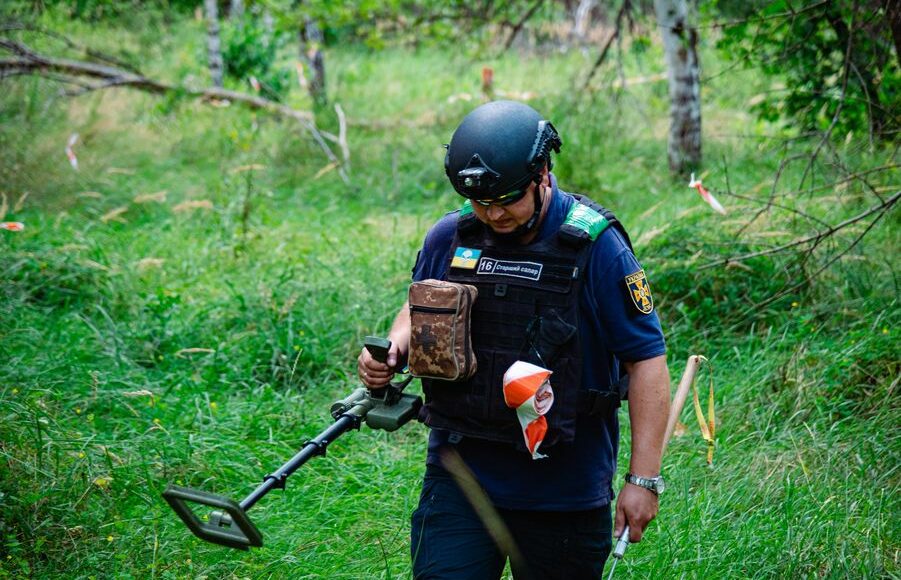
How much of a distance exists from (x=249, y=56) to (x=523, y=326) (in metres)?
12.5

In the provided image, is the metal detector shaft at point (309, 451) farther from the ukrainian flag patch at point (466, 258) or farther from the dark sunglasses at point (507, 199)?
the dark sunglasses at point (507, 199)

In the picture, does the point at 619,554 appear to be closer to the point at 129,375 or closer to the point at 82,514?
the point at 82,514

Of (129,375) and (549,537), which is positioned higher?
(549,537)

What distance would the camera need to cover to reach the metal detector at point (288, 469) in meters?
2.12

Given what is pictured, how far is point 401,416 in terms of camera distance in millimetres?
2570

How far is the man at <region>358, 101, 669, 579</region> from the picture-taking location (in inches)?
92.9

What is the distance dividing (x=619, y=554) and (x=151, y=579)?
69.9 inches

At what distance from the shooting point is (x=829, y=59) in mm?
7129

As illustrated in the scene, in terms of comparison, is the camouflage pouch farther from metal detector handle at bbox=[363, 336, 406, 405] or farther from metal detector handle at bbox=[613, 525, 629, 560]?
metal detector handle at bbox=[613, 525, 629, 560]

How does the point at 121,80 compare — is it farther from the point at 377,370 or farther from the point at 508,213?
the point at 508,213

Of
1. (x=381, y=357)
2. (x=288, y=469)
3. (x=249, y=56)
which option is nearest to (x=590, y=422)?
(x=381, y=357)

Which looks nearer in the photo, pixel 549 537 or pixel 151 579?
pixel 549 537

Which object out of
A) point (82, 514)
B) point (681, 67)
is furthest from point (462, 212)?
point (681, 67)

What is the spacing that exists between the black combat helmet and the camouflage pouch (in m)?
0.26
